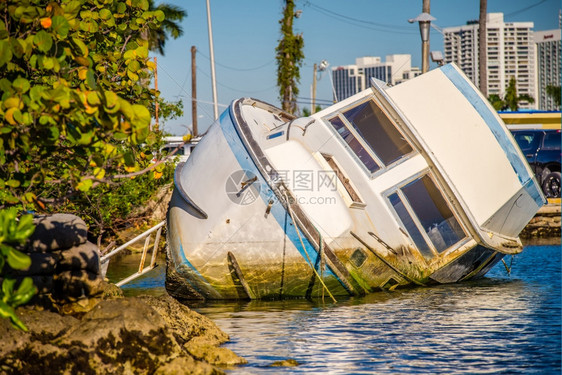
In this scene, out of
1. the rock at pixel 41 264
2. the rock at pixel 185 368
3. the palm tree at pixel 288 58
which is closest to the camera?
the rock at pixel 185 368

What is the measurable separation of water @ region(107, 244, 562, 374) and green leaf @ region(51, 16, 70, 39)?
153 inches

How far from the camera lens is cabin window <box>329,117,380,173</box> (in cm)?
1281

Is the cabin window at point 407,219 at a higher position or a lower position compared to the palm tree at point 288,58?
lower

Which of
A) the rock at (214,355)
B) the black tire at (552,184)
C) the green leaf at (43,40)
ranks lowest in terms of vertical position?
the rock at (214,355)

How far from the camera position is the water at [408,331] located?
8789 mm

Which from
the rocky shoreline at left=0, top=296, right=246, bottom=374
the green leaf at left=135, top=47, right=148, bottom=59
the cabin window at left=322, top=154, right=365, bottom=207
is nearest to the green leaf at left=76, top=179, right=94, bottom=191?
the rocky shoreline at left=0, top=296, right=246, bottom=374

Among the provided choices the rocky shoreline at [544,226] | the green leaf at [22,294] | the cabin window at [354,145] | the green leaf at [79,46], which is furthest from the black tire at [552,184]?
the green leaf at [22,294]

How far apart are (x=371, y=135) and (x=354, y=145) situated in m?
0.32

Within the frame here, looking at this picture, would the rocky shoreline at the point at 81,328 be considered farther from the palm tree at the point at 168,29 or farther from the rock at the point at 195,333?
the palm tree at the point at 168,29

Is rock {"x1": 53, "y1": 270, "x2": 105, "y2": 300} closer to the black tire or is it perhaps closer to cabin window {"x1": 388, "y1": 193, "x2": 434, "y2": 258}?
cabin window {"x1": 388, "y1": 193, "x2": 434, "y2": 258}

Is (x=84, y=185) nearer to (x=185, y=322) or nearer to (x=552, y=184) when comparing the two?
(x=185, y=322)

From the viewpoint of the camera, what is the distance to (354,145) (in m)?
13.0

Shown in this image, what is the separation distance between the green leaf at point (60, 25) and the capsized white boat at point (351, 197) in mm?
5252

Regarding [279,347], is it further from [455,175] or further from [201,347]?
[455,175]
